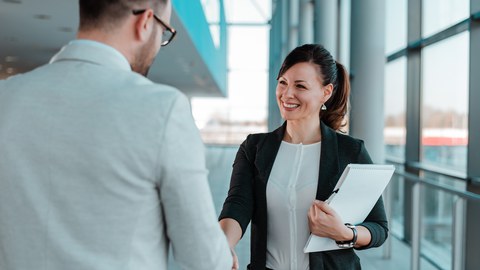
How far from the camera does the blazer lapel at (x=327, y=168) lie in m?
1.68

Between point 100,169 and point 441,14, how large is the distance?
5.13 m

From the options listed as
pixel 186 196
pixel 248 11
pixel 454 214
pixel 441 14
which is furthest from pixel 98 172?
pixel 248 11

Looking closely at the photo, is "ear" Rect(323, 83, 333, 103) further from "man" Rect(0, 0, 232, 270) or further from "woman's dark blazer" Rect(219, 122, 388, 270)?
"man" Rect(0, 0, 232, 270)

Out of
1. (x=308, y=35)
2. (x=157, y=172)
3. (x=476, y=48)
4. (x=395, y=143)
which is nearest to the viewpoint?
(x=157, y=172)

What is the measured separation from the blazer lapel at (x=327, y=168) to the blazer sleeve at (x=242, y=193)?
0.73 ft

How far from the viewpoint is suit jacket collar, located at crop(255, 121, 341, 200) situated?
1686mm

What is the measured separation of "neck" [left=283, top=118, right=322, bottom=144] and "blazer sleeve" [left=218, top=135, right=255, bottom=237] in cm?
16

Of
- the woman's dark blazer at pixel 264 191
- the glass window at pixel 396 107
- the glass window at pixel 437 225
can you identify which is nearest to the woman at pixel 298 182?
the woman's dark blazer at pixel 264 191

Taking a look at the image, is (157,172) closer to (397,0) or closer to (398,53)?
(398,53)

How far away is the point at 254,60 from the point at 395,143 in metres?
17.7

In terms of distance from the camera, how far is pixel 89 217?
94 centimetres

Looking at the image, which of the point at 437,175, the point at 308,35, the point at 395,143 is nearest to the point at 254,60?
the point at 308,35

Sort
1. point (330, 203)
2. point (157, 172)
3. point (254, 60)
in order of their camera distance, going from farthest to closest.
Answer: point (254, 60) < point (330, 203) < point (157, 172)

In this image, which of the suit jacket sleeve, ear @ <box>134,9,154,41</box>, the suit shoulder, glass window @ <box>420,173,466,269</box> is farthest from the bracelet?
glass window @ <box>420,173,466,269</box>
